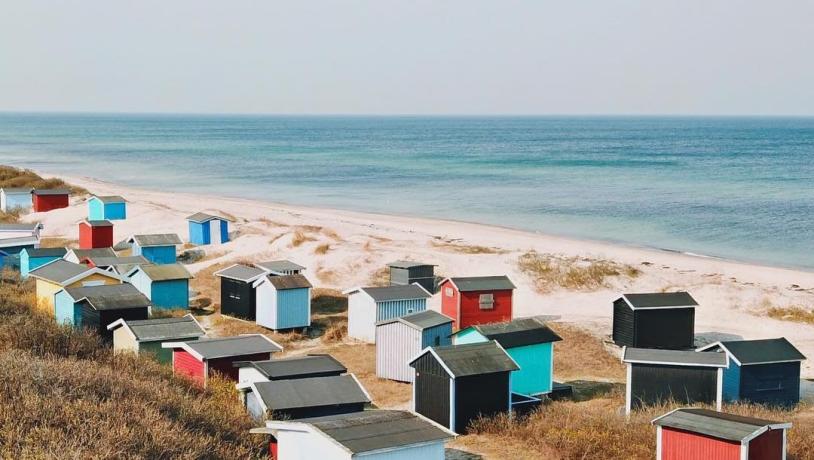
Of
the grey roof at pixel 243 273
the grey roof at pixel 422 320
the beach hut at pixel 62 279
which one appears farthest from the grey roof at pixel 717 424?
the beach hut at pixel 62 279

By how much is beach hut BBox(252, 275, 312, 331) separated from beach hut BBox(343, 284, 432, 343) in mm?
→ 1794

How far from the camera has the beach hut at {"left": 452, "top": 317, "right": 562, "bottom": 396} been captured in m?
A: 26.0

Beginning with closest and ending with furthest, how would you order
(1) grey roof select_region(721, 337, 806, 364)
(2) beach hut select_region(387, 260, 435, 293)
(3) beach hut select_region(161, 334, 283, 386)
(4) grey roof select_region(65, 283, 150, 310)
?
(3) beach hut select_region(161, 334, 283, 386), (1) grey roof select_region(721, 337, 806, 364), (4) grey roof select_region(65, 283, 150, 310), (2) beach hut select_region(387, 260, 435, 293)

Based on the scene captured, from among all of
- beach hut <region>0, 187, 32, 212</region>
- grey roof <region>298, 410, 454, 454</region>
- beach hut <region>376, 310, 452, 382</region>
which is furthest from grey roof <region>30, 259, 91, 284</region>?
beach hut <region>0, 187, 32, 212</region>

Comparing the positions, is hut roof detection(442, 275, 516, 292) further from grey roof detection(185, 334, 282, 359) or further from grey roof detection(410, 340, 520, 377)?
grey roof detection(185, 334, 282, 359)

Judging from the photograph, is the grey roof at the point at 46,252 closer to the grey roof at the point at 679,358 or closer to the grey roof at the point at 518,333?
the grey roof at the point at 518,333

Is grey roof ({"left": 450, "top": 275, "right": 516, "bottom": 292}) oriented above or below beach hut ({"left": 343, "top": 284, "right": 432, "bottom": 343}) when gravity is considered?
above

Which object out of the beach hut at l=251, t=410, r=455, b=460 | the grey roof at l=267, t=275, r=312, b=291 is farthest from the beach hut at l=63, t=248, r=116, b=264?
the beach hut at l=251, t=410, r=455, b=460

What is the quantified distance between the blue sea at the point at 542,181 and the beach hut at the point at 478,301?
25.8 metres

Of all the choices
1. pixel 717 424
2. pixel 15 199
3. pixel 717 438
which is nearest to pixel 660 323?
pixel 717 424

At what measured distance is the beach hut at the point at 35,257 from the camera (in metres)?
38.6

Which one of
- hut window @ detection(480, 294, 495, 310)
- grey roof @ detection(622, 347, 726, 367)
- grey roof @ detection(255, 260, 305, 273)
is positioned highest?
grey roof @ detection(255, 260, 305, 273)

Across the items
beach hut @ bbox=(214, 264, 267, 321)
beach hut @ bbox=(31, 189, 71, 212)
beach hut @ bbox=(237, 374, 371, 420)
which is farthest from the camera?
beach hut @ bbox=(31, 189, 71, 212)

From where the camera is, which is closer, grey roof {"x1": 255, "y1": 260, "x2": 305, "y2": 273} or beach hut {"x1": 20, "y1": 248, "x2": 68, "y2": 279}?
grey roof {"x1": 255, "y1": 260, "x2": 305, "y2": 273}
